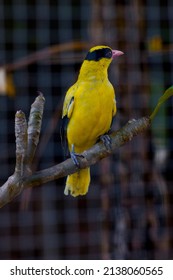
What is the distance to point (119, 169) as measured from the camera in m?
0.98

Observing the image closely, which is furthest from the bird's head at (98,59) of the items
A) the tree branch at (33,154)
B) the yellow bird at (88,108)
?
the tree branch at (33,154)

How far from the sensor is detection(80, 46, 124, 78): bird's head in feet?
1.88

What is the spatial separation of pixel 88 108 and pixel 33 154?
0.18m

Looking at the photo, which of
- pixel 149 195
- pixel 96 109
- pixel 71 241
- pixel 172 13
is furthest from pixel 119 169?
pixel 71 241

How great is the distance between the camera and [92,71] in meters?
0.60

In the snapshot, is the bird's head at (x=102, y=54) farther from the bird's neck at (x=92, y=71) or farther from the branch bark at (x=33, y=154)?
the branch bark at (x=33, y=154)

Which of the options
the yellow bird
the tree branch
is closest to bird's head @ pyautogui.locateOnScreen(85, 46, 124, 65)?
the yellow bird

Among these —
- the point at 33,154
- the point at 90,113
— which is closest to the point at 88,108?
the point at 90,113

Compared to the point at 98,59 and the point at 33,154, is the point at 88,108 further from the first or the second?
the point at 33,154

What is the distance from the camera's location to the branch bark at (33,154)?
0.43 m

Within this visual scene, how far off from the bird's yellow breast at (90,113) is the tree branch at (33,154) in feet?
0.44
